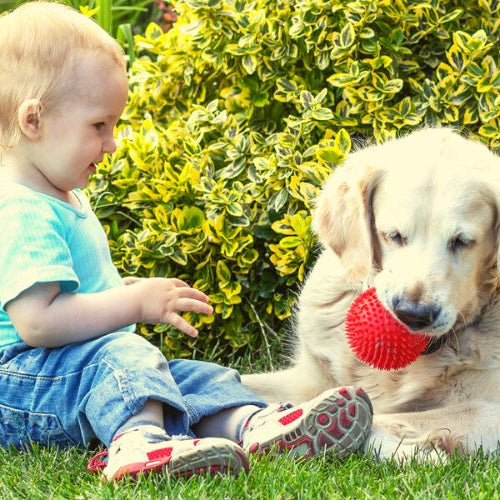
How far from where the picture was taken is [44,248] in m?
2.70

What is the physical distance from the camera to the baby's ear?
9.18 ft

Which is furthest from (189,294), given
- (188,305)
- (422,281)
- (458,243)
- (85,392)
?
(458,243)

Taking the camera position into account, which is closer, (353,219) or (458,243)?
(458,243)

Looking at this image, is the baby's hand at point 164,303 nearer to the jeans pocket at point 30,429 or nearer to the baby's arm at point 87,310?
the baby's arm at point 87,310

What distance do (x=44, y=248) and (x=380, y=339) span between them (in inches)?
40.3

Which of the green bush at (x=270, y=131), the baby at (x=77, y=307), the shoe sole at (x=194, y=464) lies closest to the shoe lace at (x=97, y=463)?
the baby at (x=77, y=307)

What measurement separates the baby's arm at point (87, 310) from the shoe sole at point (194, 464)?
0.48 meters

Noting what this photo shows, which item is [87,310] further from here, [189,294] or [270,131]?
[270,131]

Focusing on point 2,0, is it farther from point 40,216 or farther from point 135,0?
point 40,216

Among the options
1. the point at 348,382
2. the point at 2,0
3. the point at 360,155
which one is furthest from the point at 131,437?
the point at 2,0

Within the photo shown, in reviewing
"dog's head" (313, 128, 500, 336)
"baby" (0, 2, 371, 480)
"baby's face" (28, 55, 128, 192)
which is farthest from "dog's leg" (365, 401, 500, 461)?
"baby's face" (28, 55, 128, 192)

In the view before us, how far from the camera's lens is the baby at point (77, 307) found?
2.61 meters

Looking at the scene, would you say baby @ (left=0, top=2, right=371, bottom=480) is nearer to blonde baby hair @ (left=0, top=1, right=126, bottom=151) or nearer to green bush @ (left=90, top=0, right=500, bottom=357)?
blonde baby hair @ (left=0, top=1, right=126, bottom=151)

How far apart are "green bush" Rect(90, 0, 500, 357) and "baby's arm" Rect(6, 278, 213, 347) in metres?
1.22
